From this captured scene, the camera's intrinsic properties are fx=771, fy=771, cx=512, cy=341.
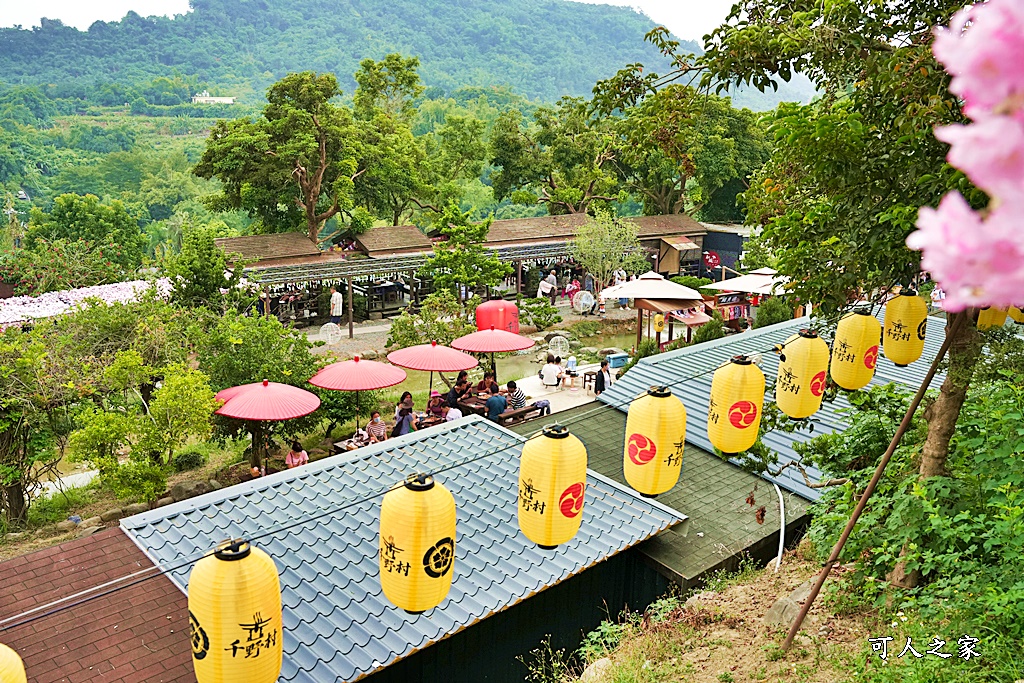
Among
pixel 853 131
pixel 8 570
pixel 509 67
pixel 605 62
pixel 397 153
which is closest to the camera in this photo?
pixel 853 131

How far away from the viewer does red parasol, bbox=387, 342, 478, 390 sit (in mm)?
11758

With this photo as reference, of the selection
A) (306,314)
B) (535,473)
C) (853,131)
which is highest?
(853,131)

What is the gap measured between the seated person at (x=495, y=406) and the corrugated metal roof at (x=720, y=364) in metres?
1.48

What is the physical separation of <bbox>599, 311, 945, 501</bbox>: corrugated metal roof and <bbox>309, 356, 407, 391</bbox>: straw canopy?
303 centimetres

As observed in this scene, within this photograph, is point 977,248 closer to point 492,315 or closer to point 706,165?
point 492,315

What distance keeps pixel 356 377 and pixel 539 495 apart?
5.95 meters

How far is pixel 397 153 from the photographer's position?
29.4 m

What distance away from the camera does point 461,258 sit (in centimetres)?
1825

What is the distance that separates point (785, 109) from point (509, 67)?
11845 centimetres

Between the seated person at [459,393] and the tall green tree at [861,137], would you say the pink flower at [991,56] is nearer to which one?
the tall green tree at [861,137]

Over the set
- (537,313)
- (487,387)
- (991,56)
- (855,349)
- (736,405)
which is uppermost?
(991,56)

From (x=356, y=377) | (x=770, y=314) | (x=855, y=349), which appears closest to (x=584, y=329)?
(x=770, y=314)

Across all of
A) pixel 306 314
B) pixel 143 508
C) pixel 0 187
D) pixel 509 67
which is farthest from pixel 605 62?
pixel 143 508

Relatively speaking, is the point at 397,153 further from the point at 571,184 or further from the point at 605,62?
the point at 605,62
